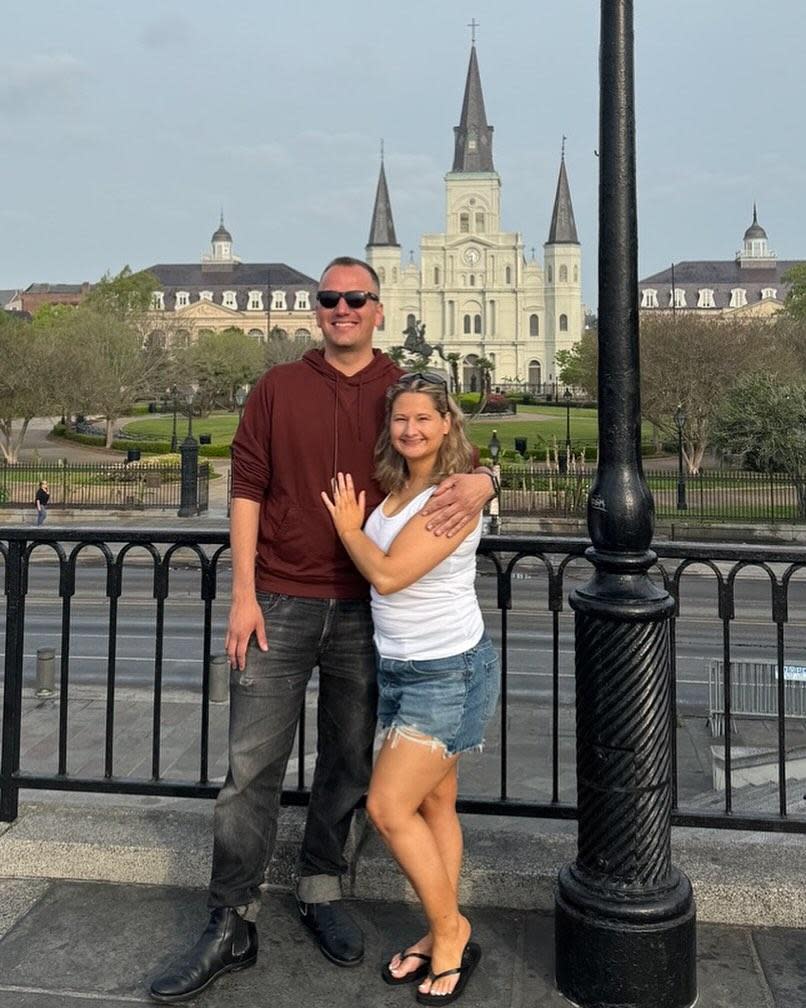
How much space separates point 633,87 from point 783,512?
91.4ft

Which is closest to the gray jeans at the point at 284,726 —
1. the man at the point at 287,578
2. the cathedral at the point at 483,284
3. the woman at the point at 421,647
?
the man at the point at 287,578

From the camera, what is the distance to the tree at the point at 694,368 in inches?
1567

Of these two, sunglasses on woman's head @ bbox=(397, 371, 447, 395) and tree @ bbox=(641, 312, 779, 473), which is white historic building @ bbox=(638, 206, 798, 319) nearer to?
tree @ bbox=(641, 312, 779, 473)

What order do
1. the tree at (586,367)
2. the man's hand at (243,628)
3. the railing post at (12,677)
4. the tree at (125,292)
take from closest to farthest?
the man's hand at (243,628) → the railing post at (12,677) → the tree at (586,367) → the tree at (125,292)

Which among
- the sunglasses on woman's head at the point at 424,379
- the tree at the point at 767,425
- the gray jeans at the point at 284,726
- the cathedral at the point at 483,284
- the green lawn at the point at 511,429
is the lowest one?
the gray jeans at the point at 284,726

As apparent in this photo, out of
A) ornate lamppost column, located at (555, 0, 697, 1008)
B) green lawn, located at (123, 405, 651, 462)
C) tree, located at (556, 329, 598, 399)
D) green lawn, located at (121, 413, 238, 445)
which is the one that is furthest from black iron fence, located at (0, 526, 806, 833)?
tree, located at (556, 329, 598, 399)

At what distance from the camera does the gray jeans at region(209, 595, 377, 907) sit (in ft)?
10.7

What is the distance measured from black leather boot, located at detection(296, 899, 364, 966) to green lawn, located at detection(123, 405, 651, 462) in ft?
128

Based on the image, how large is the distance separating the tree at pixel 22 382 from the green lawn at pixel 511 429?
359 inches

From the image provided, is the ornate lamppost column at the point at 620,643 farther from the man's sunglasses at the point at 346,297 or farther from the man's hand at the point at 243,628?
the man's hand at the point at 243,628

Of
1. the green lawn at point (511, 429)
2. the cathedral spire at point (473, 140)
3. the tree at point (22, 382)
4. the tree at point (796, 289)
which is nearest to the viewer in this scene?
the tree at point (22, 382)

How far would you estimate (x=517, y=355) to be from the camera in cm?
11881

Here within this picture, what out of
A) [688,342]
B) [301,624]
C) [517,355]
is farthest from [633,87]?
[517,355]

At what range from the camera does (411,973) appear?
3160 millimetres
